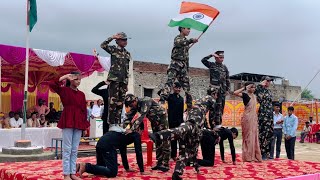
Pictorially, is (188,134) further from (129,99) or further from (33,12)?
(33,12)

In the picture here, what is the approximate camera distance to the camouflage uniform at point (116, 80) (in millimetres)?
6547

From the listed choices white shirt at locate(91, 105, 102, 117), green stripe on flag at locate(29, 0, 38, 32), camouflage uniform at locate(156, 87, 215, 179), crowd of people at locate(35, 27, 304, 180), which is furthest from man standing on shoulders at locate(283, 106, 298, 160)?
green stripe on flag at locate(29, 0, 38, 32)

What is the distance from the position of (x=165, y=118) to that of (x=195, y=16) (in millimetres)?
2455

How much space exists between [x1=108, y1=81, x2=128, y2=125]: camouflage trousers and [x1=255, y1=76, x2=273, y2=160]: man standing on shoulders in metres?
3.50

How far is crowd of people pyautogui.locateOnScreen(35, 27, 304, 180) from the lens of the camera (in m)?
5.54

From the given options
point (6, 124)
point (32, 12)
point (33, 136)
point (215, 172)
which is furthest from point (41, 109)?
point (215, 172)

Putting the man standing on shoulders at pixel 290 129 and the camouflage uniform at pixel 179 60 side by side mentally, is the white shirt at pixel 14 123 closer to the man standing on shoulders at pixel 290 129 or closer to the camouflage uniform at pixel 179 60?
the camouflage uniform at pixel 179 60

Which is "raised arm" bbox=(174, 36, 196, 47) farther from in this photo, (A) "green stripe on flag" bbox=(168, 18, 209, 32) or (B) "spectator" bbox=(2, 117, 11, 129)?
(B) "spectator" bbox=(2, 117, 11, 129)

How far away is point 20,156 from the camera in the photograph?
915cm

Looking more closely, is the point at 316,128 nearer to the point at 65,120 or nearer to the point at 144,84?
the point at 144,84

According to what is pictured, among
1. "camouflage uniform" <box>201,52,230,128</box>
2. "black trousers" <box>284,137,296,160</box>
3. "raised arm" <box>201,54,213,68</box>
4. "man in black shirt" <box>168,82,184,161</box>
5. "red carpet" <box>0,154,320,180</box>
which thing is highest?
"raised arm" <box>201,54,213,68</box>

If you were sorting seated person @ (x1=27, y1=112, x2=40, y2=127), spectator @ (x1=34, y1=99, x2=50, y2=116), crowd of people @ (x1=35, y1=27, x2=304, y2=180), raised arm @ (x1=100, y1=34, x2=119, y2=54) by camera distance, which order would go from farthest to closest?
spectator @ (x1=34, y1=99, x2=50, y2=116) → seated person @ (x1=27, y1=112, x2=40, y2=127) → raised arm @ (x1=100, y1=34, x2=119, y2=54) → crowd of people @ (x1=35, y1=27, x2=304, y2=180)

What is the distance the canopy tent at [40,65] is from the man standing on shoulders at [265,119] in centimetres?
585

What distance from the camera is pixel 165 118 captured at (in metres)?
6.61
